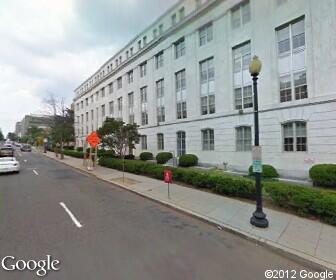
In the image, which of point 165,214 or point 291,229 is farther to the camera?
point 165,214

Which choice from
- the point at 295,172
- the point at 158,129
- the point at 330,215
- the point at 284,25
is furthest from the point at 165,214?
the point at 158,129

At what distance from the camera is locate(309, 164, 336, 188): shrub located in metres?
12.1

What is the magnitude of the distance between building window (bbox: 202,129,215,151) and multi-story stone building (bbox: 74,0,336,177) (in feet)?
0.31

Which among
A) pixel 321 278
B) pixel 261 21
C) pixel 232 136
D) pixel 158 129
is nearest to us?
pixel 321 278

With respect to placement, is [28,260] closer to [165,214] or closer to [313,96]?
[165,214]

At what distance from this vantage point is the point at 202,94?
2225cm

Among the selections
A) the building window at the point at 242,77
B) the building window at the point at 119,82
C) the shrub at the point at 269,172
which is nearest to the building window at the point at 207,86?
the building window at the point at 242,77

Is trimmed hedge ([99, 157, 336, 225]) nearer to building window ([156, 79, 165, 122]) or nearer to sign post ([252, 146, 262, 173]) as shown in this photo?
sign post ([252, 146, 262, 173])

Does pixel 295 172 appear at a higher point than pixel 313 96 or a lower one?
lower

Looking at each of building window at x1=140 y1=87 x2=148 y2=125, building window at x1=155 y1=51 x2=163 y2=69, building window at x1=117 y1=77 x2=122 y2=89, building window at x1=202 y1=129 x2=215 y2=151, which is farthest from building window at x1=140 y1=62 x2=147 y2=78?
building window at x1=202 y1=129 x2=215 y2=151

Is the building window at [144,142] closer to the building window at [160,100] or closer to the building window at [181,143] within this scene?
the building window at [160,100]

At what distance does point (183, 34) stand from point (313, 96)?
14534 mm

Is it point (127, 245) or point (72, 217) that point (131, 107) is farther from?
point (127, 245)

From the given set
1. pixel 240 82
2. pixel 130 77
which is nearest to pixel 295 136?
pixel 240 82
